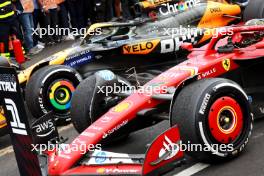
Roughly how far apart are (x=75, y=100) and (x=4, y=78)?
2.00 meters

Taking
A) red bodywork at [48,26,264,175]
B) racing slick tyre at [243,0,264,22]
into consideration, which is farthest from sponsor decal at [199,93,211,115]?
racing slick tyre at [243,0,264,22]

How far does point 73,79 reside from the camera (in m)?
7.67

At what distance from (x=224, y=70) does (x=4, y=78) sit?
8.67ft

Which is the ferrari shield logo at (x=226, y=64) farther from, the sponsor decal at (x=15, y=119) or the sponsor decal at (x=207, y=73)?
the sponsor decal at (x=15, y=119)

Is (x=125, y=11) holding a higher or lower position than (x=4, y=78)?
lower

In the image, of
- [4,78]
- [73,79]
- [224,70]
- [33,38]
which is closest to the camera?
[4,78]

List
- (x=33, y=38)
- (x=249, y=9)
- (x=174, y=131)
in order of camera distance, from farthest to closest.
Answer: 1. (x=33, y=38)
2. (x=249, y=9)
3. (x=174, y=131)

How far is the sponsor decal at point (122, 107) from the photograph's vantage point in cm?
524

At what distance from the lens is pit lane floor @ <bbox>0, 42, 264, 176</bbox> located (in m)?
4.91

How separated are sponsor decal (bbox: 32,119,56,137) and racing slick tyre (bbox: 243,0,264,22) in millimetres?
5280

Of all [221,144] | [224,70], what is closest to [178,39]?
[224,70]

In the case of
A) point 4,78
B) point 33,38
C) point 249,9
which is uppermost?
point 4,78

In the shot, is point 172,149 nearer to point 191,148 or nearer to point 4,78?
point 191,148

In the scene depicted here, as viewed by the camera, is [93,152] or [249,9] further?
[249,9]
